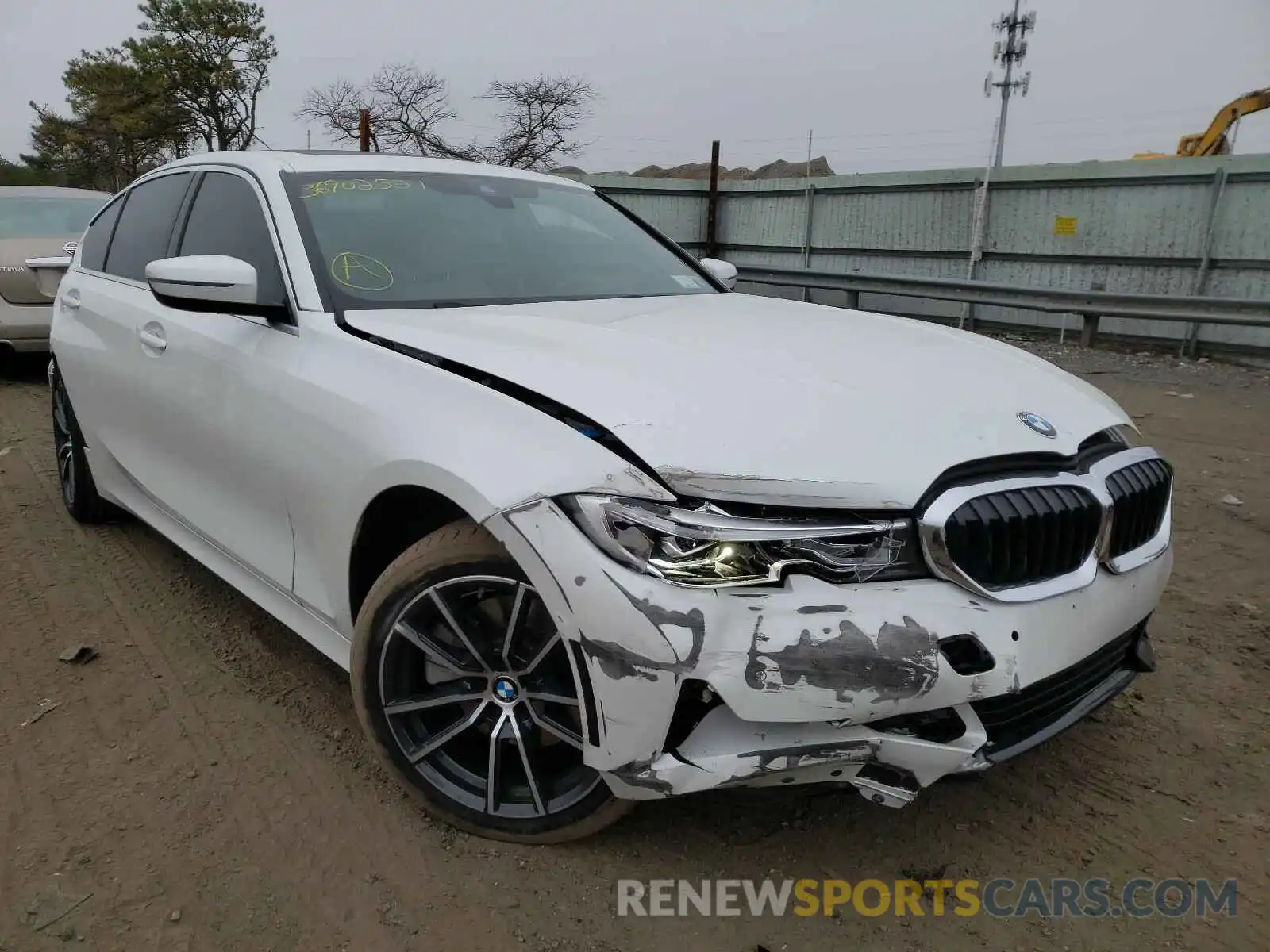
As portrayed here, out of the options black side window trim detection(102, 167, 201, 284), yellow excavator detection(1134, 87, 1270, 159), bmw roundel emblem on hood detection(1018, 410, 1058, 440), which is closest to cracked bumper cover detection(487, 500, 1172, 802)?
bmw roundel emblem on hood detection(1018, 410, 1058, 440)

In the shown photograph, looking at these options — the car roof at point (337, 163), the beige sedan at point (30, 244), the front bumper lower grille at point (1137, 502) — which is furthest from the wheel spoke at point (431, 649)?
the beige sedan at point (30, 244)

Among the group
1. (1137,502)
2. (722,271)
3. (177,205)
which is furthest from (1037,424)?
(177,205)

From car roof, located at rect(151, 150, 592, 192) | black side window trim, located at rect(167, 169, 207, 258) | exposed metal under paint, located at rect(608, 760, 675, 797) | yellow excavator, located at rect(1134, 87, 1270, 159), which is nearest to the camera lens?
exposed metal under paint, located at rect(608, 760, 675, 797)

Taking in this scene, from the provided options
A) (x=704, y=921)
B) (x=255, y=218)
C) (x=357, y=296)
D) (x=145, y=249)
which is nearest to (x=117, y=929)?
(x=704, y=921)

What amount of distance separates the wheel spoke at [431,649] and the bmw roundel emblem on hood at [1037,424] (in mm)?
1376

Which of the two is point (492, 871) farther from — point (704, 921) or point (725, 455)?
point (725, 455)

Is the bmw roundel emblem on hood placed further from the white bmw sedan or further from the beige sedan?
the beige sedan

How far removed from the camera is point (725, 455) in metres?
1.74

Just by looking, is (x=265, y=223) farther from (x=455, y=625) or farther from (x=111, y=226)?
(x=111, y=226)

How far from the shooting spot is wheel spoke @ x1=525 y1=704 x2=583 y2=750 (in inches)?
77.2

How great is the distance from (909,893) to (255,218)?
2608 mm

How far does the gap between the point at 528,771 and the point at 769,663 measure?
0.72 metres

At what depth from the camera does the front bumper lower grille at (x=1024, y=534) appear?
5.84 ft

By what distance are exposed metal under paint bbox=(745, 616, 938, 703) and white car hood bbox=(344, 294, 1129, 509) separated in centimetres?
25
